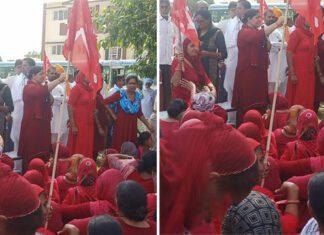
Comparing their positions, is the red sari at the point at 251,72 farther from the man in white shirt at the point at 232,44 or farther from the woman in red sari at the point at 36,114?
the woman in red sari at the point at 36,114

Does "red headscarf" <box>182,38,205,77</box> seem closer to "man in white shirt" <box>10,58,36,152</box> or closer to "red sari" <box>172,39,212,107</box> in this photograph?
"red sari" <box>172,39,212,107</box>

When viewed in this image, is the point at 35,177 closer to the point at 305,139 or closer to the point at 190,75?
the point at 190,75

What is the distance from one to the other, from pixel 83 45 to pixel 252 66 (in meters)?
0.79

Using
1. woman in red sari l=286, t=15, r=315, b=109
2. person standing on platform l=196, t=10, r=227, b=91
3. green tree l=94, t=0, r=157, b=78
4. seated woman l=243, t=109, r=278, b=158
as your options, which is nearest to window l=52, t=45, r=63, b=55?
green tree l=94, t=0, r=157, b=78

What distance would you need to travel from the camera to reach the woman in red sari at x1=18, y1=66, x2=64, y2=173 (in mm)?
2848

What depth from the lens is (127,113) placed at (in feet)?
9.32

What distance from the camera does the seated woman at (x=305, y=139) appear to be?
263 centimetres

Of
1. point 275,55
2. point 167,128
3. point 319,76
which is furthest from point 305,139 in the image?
point 167,128

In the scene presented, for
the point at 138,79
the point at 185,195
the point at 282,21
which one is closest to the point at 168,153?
the point at 185,195

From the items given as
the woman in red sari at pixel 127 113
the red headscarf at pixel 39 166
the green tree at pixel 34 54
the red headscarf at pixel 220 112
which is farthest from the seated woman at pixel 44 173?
the red headscarf at pixel 220 112

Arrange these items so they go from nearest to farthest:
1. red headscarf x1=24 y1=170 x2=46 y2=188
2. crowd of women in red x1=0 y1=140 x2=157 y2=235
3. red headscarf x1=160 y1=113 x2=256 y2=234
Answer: red headscarf x1=160 y1=113 x2=256 y2=234, crowd of women in red x1=0 y1=140 x2=157 y2=235, red headscarf x1=24 y1=170 x2=46 y2=188

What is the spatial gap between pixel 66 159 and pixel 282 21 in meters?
1.17

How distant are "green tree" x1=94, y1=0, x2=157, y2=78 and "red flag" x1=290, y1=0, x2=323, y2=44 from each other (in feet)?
2.08

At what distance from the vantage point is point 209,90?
2727 millimetres
